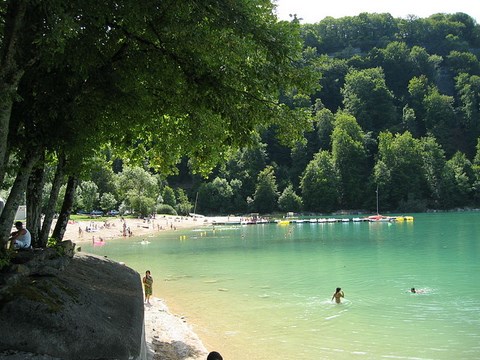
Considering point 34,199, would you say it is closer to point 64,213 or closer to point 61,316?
point 64,213

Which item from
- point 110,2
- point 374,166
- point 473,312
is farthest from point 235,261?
point 374,166

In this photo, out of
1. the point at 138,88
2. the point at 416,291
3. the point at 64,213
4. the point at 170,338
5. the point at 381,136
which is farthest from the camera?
the point at 381,136

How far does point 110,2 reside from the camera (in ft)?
22.7

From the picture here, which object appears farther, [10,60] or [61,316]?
[10,60]

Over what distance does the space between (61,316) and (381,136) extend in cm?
13299

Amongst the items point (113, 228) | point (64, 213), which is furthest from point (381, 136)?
point (64, 213)

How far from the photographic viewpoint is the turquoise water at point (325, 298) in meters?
15.1

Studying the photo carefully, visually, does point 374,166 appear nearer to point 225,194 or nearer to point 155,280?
point 225,194

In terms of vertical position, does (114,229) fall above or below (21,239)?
below

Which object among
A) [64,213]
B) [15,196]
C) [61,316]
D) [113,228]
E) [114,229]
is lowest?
[114,229]

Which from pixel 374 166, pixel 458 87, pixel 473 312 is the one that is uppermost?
pixel 458 87

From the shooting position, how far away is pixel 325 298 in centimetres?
2275

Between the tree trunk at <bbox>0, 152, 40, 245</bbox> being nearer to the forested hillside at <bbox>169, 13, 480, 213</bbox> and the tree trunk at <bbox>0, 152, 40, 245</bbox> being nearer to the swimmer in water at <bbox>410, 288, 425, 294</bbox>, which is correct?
the swimmer in water at <bbox>410, 288, 425, 294</bbox>

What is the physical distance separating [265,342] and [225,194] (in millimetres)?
110927
